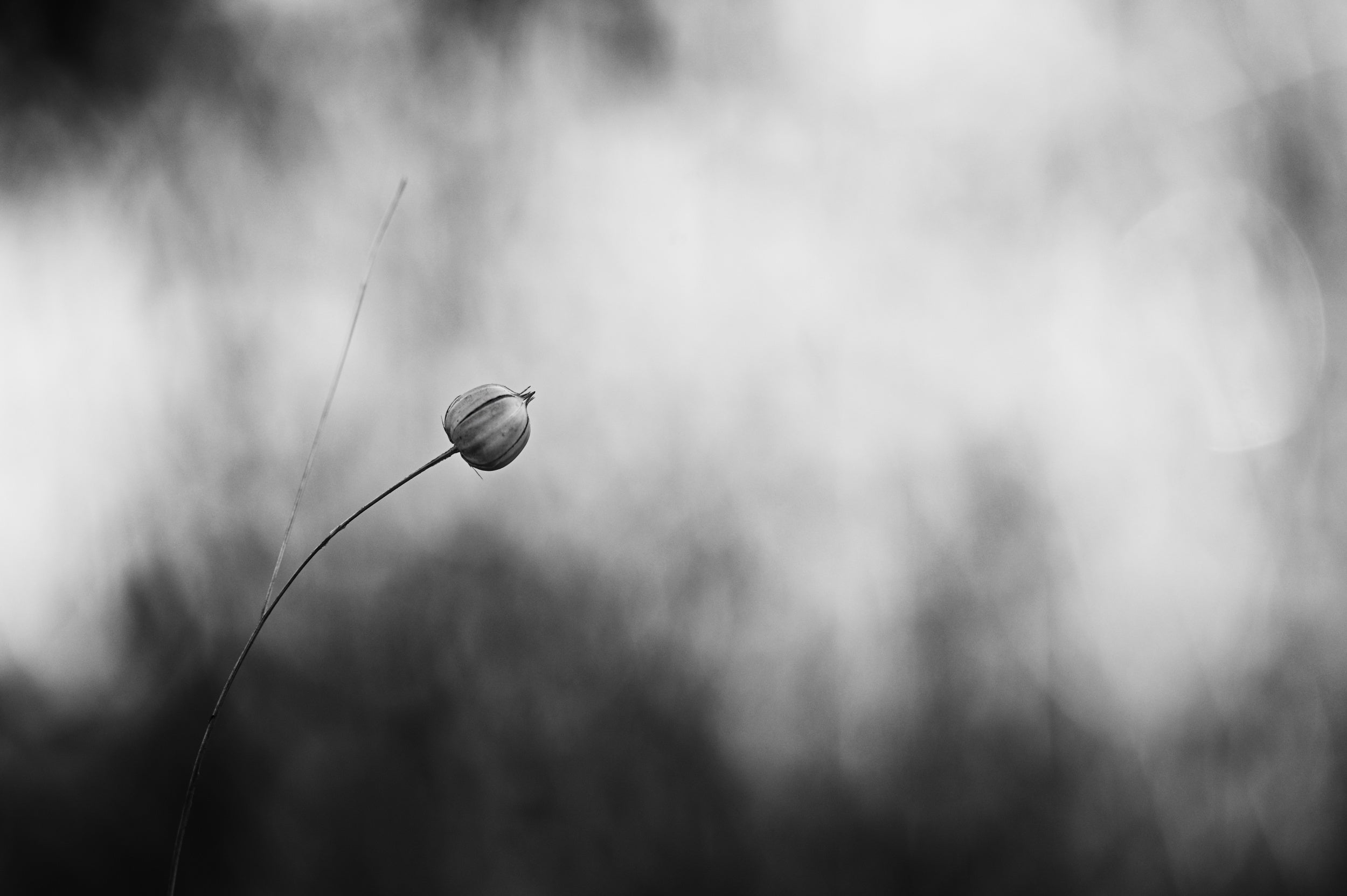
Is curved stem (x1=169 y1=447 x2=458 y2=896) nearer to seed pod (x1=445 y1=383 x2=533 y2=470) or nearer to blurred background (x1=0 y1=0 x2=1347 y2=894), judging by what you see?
seed pod (x1=445 y1=383 x2=533 y2=470)

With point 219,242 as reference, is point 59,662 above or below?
below

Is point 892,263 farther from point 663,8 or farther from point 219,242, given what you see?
point 219,242

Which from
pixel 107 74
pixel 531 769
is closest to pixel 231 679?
pixel 531 769

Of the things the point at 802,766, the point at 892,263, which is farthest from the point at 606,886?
the point at 892,263

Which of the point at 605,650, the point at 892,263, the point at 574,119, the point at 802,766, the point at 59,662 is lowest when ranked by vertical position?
the point at 802,766

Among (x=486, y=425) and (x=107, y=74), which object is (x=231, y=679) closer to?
(x=486, y=425)

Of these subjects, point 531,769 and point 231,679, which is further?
point 531,769

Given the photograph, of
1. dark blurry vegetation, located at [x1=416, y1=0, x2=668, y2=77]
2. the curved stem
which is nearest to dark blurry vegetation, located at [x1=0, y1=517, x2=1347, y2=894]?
dark blurry vegetation, located at [x1=416, y1=0, x2=668, y2=77]
